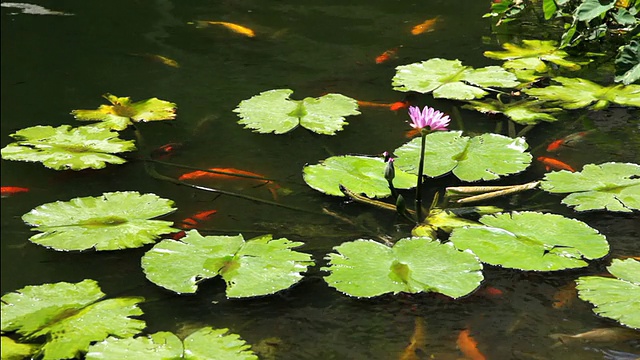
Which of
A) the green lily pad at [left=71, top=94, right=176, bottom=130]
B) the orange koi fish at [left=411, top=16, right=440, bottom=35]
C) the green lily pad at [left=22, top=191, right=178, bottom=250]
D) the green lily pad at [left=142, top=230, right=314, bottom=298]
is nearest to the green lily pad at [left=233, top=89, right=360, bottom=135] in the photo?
the green lily pad at [left=71, top=94, right=176, bottom=130]

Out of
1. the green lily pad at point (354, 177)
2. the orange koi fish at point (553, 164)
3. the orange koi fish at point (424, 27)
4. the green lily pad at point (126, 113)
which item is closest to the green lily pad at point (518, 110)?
the orange koi fish at point (553, 164)

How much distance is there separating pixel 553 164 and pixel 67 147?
128 cm

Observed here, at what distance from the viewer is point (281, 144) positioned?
2.27 meters

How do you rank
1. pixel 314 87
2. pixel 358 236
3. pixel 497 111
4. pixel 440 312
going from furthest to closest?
pixel 314 87, pixel 497 111, pixel 358 236, pixel 440 312

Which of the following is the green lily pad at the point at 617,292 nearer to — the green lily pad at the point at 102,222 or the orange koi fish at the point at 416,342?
the orange koi fish at the point at 416,342

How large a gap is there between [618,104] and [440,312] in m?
1.18

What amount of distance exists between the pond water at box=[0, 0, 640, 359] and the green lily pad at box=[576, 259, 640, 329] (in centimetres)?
3

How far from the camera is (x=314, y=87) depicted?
2.61 metres

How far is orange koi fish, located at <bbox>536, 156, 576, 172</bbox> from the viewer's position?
2.09 metres

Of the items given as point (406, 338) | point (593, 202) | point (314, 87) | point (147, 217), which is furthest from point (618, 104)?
point (147, 217)

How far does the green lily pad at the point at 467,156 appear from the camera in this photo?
6.60 ft

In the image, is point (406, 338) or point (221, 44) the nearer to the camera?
point (406, 338)

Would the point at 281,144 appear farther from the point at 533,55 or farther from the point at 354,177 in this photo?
the point at 533,55

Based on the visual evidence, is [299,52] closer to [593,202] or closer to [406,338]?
[593,202]
